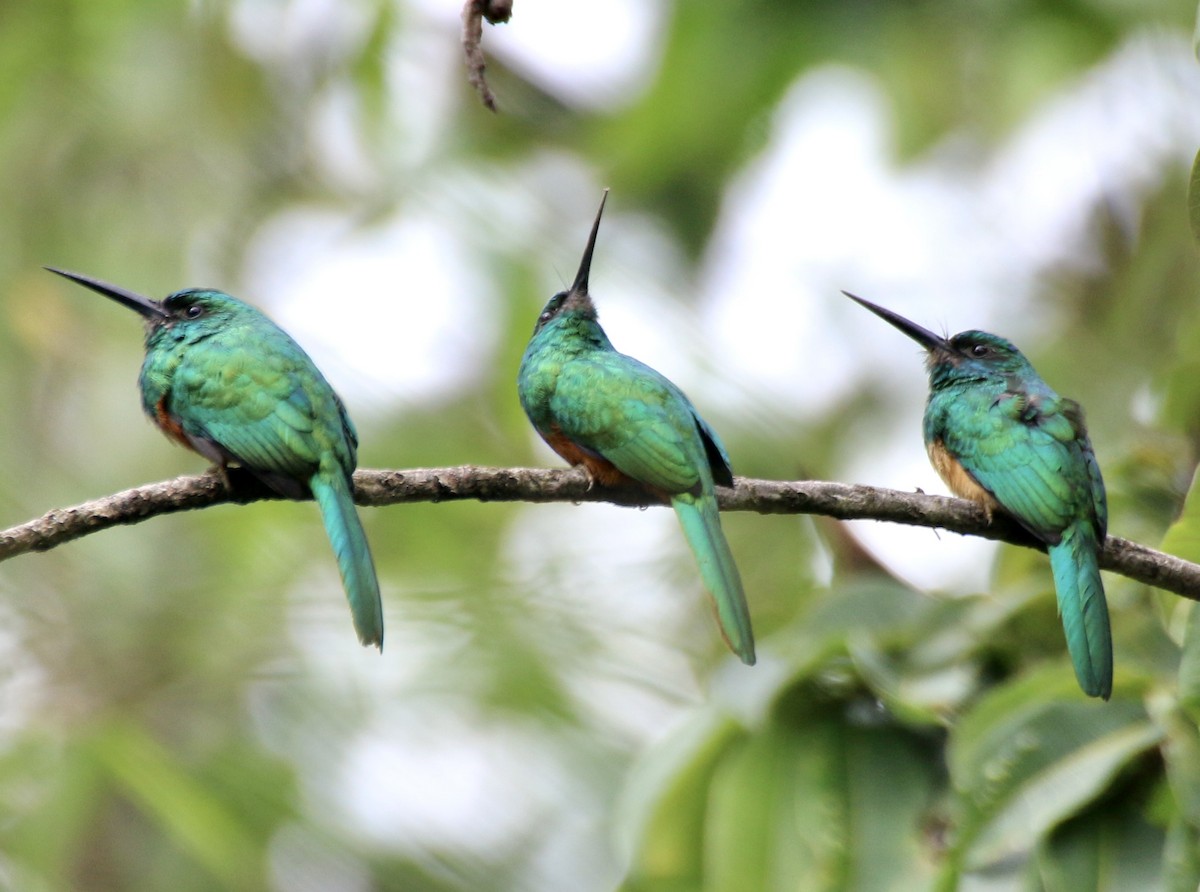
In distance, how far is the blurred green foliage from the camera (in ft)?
11.2

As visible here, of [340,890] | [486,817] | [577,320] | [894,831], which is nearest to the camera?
[894,831]

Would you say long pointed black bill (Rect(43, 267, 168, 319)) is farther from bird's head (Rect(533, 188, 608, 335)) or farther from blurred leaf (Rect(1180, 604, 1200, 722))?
blurred leaf (Rect(1180, 604, 1200, 722))

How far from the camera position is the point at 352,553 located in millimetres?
2604

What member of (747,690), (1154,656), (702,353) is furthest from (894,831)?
(702,353)

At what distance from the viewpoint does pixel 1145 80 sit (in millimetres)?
6125

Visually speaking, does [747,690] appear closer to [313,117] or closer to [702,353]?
[702,353]

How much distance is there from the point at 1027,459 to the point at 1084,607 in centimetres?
57

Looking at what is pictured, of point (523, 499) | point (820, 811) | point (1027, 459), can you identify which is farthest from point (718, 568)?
point (1027, 459)

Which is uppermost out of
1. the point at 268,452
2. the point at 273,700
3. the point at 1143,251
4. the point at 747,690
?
the point at 1143,251

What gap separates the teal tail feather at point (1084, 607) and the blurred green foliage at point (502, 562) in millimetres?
210

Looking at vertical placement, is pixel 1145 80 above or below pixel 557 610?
above

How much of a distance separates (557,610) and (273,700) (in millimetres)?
1279

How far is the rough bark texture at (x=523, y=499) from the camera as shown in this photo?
8.30 feet

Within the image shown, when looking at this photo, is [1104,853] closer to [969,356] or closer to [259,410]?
[969,356]
